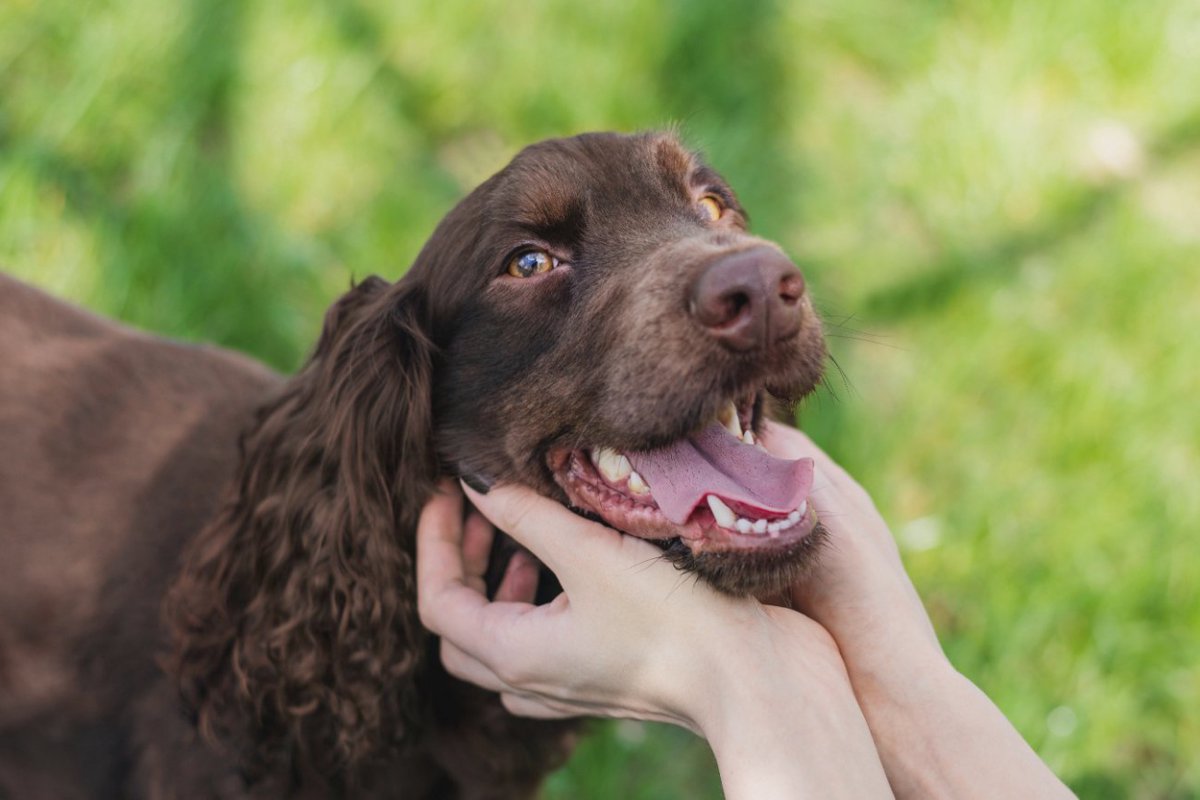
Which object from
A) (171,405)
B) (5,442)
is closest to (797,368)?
(171,405)

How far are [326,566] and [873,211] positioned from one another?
10.3 ft

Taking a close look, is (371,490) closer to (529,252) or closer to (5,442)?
(529,252)

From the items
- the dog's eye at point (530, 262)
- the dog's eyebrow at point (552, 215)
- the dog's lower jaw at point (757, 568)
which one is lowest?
the dog's lower jaw at point (757, 568)

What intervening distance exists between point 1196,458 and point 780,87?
94.9 inches

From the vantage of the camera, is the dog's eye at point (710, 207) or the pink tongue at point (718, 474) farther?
the dog's eye at point (710, 207)

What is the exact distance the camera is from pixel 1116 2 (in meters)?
5.18

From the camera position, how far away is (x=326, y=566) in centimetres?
237

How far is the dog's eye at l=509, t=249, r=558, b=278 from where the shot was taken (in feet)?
7.35

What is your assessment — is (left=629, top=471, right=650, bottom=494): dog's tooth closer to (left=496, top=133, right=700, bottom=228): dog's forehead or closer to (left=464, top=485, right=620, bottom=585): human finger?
(left=464, top=485, right=620, bottom=585): human finger

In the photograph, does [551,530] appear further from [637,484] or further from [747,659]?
[747,659]

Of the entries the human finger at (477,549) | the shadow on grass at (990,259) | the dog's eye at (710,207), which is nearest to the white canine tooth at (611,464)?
the human finger at (477,549)

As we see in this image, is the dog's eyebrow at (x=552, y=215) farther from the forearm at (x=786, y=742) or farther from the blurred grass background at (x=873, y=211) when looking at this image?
the blurred grass background at (x=873, y=211)

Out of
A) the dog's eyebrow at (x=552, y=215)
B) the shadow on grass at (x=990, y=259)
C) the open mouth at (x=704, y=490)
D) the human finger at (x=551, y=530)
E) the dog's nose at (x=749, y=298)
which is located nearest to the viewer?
the dog's nose at (x=749, y=298)

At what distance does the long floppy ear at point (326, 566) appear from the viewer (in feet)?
7.66
